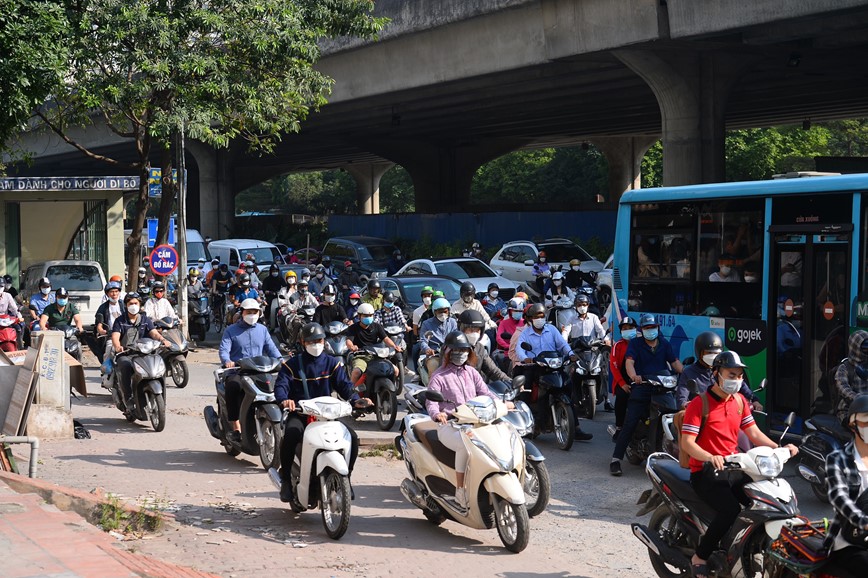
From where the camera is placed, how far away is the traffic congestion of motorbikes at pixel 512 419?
21.7 feet

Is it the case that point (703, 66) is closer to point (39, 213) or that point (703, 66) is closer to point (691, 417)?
point (39, 213)

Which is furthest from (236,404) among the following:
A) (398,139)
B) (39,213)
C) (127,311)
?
(398,139)

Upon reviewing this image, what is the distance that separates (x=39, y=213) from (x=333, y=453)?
2395 cm

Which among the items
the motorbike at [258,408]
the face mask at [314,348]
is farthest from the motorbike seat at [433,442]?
the motorbike at [258,408]

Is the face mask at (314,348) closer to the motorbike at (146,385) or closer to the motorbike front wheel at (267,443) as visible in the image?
the motorbike front wheel at (267,443)

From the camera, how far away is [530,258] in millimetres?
34688

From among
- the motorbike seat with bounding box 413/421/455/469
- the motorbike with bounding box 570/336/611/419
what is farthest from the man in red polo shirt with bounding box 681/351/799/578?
the motorbike with bounding box 570/336/611/419

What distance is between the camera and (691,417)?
23.9ft

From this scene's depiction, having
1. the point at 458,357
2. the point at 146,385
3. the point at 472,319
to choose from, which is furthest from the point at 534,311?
the point at 146,385

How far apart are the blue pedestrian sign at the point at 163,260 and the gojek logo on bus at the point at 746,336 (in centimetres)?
1399

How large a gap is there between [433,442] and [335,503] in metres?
0.88

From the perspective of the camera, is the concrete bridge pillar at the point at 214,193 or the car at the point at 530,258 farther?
the concrete bridge pillar at the point at 214,193

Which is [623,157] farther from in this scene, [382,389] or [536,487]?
[536,487]

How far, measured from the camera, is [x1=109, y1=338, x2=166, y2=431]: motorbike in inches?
556
